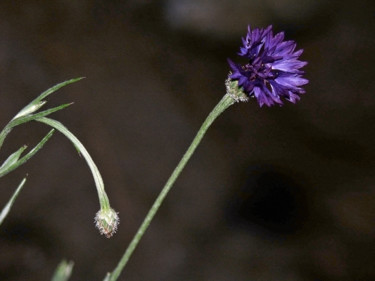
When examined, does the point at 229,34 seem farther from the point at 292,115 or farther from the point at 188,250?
the point at 188,250

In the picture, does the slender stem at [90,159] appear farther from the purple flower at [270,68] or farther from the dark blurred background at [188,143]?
the dark blurred background at [188,143]

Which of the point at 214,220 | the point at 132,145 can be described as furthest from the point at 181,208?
the point at 132,145

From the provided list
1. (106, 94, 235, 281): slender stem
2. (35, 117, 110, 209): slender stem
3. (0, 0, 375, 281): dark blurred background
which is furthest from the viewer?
(0, 0, 375, 281): dark blurred background

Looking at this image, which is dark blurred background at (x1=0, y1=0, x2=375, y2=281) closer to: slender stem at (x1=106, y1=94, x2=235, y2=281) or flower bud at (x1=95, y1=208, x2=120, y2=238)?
flower bud at (x1=95, y1=208, x2=120, y2=238)

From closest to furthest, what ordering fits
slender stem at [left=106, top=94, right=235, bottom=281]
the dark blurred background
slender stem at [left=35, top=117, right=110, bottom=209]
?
slender stem at [left=106, top=94, right=235, bottom=281] → slender stem at [left=35, top=117, right=110, bottom=209] → the dark blurred background

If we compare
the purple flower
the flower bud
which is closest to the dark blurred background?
the flower bud

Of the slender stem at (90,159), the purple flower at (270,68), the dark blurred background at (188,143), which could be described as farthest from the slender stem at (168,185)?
the dark blurred background at (188,143)

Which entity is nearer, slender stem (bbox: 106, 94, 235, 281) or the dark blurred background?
slender stem (bbox: 106, 94, 235, 281)

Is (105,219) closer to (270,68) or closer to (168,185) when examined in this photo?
(168,185)
